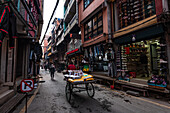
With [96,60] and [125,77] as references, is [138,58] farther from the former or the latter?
[96,60]

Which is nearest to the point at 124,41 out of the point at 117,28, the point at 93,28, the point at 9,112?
the point at 117,28

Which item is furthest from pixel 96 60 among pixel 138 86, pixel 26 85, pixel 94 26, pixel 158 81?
pixel 26 85

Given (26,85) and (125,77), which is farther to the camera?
(125,77)

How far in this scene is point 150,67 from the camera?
9531 mm

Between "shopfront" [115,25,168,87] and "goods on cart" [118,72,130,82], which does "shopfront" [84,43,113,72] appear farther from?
"goods on cart" [118,72,130,82]

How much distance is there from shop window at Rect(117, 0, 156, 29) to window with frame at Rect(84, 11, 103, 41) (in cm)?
310

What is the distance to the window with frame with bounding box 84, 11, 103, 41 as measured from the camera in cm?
1273

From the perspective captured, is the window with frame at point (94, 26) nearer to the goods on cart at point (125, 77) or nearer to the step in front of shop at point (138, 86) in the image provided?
the goods on cart at point (125, 77)

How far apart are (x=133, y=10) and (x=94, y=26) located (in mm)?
6213

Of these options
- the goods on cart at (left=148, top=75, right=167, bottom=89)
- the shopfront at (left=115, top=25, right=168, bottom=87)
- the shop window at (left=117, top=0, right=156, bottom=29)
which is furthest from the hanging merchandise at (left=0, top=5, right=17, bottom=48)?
the shop window at (left=117, top=0, right=156, bottom=29)

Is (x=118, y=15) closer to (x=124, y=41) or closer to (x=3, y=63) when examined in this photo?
(x=124, y=41)

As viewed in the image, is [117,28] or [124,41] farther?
[117,28]

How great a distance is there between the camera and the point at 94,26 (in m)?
14.0

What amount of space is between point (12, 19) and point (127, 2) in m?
8.92
